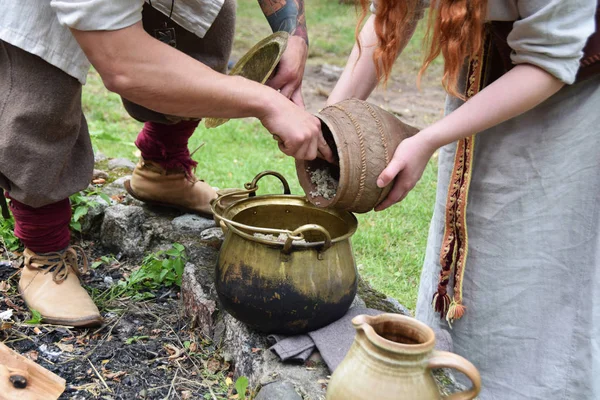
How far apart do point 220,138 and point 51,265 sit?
114 inches

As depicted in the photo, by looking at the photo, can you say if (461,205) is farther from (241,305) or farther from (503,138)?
(241,305)

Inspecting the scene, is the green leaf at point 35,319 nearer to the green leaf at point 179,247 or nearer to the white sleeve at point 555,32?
the green leaf at point 179,247

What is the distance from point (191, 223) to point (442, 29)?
1.55 meters

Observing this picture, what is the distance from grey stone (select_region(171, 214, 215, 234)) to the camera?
296cm

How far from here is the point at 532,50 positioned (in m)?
1.84

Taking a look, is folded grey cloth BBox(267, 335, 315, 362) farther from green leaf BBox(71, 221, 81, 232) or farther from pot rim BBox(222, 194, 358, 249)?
green leaf BBox(71, 221, 81, 232)

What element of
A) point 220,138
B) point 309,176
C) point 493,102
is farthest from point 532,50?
point 220,138

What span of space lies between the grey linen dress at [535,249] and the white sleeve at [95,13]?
3.49 ft

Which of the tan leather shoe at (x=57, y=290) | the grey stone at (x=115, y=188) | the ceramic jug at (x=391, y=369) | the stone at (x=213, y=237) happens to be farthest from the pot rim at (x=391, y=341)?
the grey stone at (x=115, y=188)

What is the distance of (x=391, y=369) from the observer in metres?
1.38

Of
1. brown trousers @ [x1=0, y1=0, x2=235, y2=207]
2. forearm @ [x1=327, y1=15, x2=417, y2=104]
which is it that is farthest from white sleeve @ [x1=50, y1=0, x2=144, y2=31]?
forearm @ [x1=327, y1=15, x2=417, y2=104]

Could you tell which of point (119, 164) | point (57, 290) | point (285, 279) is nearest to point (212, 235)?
point (57, 290)

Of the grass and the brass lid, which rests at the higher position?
the brass lid

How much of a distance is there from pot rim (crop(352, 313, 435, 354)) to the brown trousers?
1319 mm
